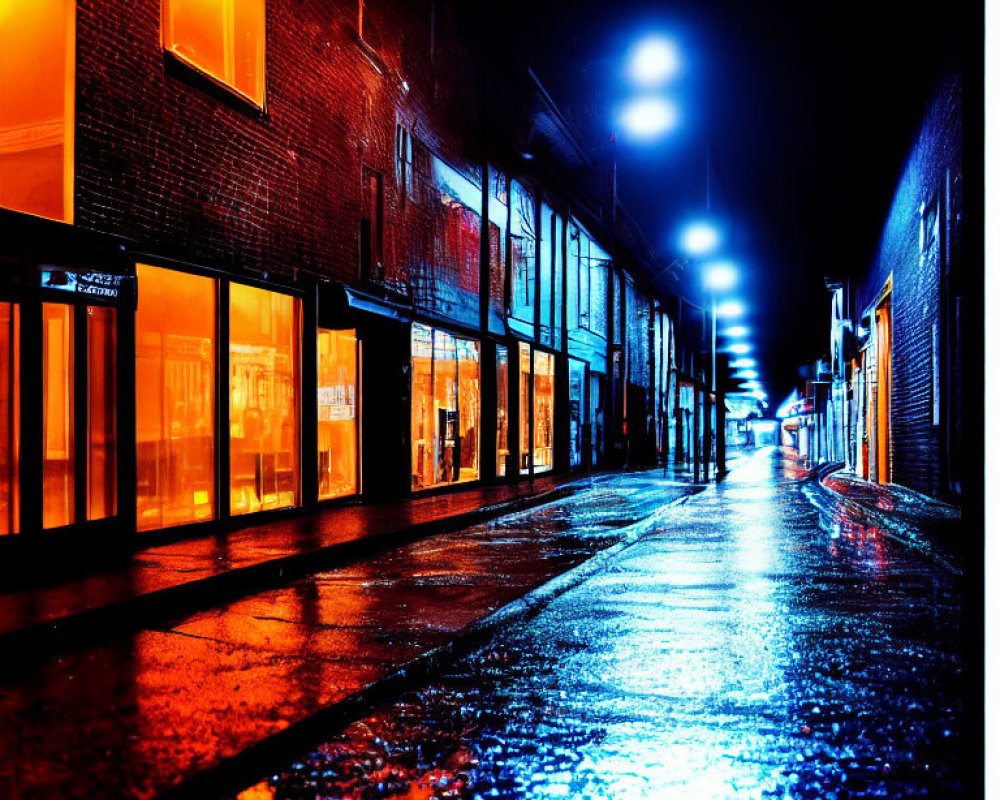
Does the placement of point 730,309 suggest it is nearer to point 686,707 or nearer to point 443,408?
point 443,408

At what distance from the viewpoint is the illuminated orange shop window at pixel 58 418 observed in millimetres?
9398

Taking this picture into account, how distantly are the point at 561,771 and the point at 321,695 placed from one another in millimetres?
1671

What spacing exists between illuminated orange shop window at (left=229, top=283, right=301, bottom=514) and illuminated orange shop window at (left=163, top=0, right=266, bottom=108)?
2900 millimetres

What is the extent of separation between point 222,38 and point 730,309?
118 feet

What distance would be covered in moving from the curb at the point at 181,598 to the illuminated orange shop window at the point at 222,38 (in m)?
6.46

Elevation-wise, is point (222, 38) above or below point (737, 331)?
above

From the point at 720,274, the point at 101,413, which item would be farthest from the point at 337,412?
the point at 720,274

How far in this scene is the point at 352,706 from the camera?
4746mm

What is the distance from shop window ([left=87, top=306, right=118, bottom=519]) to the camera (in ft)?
32.8

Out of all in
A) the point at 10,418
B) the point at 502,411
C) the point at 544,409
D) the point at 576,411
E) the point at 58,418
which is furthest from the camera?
the point at 576,411

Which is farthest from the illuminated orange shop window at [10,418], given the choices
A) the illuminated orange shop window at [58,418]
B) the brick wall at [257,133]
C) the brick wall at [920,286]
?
the brick wall at [920,286]

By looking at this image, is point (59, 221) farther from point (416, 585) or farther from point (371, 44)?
point (371, 44)

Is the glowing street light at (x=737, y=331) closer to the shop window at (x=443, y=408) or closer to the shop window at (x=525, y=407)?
the shop window at (x=525, y=407)

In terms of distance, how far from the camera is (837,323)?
3466 centimetres
